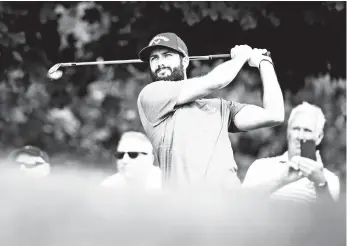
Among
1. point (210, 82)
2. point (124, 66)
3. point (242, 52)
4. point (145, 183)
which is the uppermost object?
point (124, 66)

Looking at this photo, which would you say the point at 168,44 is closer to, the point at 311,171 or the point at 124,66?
the point at 311,171

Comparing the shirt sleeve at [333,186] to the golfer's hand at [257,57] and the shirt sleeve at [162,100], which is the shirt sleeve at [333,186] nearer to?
the golfer's hand at [257,57]

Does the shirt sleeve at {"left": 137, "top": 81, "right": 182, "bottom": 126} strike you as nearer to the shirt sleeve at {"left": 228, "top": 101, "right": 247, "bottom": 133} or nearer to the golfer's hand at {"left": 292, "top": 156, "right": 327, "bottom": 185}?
the shirt sleeve at {"left": 228, "top": 101, "right": 247, "bottom": 133}

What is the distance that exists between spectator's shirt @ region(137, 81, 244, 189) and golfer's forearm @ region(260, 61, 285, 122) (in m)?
0.15

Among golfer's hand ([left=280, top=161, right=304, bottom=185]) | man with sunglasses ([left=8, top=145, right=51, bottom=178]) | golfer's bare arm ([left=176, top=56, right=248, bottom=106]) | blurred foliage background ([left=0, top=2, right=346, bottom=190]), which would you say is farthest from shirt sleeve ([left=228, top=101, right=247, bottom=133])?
blurred foliage background ([left=0, top=2, right=346, bottom=190])

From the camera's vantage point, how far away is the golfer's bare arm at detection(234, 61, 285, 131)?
1.96 meters

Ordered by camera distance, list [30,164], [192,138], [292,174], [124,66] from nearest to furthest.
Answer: [30,164] < [192,138] < [292,174] < [124,66]

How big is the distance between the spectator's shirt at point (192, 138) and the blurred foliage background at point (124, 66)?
2309 millimetres

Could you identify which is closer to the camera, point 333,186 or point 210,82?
point 210,82

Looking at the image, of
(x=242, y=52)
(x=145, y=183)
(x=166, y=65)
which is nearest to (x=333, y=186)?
(x=242, y=52)

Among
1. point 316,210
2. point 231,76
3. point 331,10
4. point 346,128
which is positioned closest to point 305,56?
point 331,10

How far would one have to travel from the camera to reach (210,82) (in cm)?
203

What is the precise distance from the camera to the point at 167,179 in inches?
75.1

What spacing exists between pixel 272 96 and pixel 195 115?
9.1 inches
